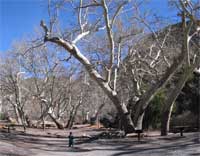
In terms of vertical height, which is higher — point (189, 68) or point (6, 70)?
point (6, 70)

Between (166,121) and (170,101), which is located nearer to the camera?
(170,101)

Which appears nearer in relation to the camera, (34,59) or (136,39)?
(136,39)

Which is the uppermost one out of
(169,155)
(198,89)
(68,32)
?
(68,32)

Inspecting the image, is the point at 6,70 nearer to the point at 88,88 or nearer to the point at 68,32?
the point at 88,88

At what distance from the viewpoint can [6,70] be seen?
5216cm

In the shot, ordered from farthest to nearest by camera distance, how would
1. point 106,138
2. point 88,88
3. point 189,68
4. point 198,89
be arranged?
point 88,88 → point 198,89 → point 106,138 → point 189,68

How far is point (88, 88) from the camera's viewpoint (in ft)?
183

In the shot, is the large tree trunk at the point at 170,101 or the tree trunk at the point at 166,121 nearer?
the large tree trunk at the point at 170,101

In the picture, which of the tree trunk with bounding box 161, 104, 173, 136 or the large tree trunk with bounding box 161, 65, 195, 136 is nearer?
the large tree trunk with bounding box 161, 65, 195, 136

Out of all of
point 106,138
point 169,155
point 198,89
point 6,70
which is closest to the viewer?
point 169,155

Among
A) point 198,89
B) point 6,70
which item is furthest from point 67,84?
point 198,89

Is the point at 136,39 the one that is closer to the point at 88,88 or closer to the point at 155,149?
the point at 155,149

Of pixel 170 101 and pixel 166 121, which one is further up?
pixel 170 101

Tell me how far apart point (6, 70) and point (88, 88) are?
1131 cm
